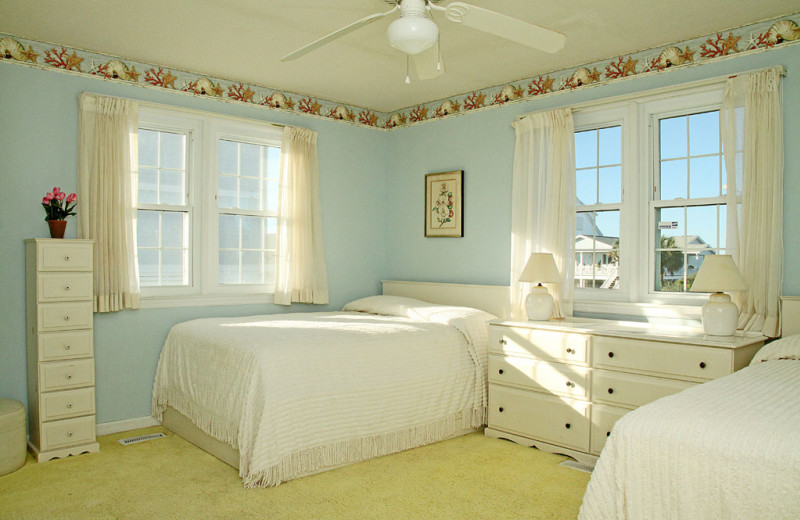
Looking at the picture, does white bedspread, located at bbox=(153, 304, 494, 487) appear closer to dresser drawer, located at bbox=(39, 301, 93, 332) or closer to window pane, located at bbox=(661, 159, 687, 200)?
dresser drawer, located at bbox=(39, 301, 93, 332)

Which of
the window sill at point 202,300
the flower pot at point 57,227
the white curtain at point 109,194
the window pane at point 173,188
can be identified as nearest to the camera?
the flower pot at point 57,227

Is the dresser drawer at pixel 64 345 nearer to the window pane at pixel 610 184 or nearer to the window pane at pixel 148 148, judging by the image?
the window pane at pixel 148 148

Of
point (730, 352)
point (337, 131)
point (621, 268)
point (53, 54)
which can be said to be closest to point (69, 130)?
point (53, 54)

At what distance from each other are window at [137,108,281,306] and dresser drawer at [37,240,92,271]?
2.07 ft

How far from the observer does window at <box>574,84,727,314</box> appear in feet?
11.7

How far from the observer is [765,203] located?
10.4 ft

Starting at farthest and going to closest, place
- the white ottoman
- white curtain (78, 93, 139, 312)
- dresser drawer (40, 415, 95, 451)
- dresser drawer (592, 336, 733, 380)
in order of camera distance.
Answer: white curtain (78, 93, 139, 312)
dresser drawer (40, 415, 95, 451)
the white ottoman
dresser drawer (592, 336, 733, 380)

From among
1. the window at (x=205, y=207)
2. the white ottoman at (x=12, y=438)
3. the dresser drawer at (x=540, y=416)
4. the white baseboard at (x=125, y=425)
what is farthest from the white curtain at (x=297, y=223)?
the white ottoman at (x=12, y=438)

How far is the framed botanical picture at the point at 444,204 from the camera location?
478cm

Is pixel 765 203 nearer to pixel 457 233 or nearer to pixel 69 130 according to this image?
pixel 457 233

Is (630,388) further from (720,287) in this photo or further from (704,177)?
(704,177)

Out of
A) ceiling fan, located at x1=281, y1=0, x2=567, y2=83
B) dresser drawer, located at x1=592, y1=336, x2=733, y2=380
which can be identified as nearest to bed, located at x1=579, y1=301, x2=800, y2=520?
dresser drawer, located at x1=592, y1=336, x2=733, y2=380

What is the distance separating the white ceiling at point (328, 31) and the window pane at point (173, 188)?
2.46ft

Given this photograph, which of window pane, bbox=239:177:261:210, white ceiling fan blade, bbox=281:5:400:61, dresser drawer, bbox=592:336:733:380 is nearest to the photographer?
white ceiling fan blade, bbox=281:5:400:61
